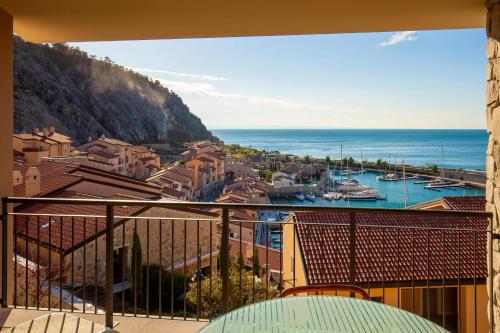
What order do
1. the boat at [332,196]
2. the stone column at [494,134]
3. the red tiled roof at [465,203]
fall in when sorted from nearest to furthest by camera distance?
1. the stone column at [494,134]
2. the red tiled roof at [465,203]
3. the boat at [332,196]

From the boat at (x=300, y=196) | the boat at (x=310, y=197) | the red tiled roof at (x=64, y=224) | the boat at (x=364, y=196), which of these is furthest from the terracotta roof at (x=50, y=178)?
the boat at (x=364, y=196)

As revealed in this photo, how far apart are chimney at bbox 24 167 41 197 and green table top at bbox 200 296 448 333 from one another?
15188 millimetres

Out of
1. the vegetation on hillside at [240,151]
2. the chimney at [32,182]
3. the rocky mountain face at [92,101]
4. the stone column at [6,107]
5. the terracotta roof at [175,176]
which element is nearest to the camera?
the stone column at [6,107]

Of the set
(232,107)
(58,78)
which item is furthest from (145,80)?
(232,107)

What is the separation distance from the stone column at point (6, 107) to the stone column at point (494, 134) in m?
3.33

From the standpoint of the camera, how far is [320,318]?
1.46 metres

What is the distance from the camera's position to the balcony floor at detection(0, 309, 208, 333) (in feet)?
8.21

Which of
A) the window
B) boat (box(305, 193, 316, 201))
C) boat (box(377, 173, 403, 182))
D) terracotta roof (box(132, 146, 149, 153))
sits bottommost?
the window

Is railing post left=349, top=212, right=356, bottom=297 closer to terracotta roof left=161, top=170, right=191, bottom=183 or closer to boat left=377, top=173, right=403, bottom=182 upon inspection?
terracotta roof left=161, top=170, right=191, bottom=183

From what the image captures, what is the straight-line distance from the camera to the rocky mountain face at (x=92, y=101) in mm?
28016

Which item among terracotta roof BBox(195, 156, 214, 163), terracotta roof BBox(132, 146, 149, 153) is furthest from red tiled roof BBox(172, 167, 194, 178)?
terracotta roof BBox(132, 146, 149, 153)

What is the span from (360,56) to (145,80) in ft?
84.4

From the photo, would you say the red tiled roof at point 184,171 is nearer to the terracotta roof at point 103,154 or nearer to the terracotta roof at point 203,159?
the terracotta roof at point 203,159

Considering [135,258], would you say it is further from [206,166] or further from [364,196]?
[364,196]
